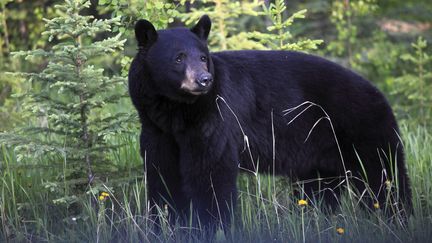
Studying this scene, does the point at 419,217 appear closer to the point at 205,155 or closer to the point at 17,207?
the point at 205,155

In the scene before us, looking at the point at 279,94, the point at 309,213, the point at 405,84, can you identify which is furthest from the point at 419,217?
the point at 405,84

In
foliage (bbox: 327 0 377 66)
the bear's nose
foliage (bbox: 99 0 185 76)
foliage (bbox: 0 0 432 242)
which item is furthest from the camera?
foliage (bbox: 327 0 377 66)

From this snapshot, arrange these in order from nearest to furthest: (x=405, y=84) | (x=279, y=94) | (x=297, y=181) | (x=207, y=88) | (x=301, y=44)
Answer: (x=207, y=88)
(x=279, y=94)
(x=297, y=181)
(x=301, y=44)
(x=405, y=84)

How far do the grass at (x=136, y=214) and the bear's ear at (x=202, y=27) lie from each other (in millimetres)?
1054

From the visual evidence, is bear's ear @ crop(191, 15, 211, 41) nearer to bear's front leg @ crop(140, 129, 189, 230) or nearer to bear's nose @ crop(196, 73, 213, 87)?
bear's nose @ crop(196, 73, 213, 87)

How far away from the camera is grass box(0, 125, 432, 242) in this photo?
4.55 m

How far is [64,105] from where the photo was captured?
5.42 metres

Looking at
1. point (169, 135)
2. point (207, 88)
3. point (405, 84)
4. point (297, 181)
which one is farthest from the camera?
point (405, 84)

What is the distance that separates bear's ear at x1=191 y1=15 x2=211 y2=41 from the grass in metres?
1.05

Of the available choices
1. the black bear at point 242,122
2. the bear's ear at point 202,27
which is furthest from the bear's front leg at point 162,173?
the bear's ear at point 202,27

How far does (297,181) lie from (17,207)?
2.16 metres

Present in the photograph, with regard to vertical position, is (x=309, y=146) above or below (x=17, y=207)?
above

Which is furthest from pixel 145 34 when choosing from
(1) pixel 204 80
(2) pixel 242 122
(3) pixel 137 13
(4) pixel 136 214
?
(4) pixel 136 214

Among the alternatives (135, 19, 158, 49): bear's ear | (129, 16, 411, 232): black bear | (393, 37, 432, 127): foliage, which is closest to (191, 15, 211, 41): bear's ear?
(129, 16, 411, 232): black bear
